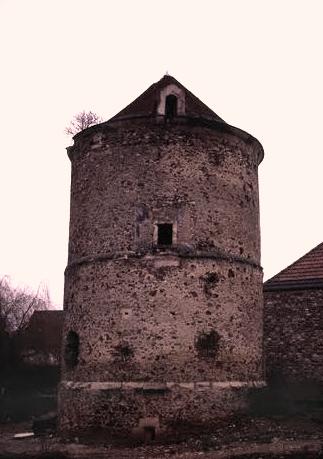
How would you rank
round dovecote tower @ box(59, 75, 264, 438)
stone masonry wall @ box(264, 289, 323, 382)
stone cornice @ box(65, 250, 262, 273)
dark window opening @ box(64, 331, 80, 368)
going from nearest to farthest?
round dovecote tower @ box(59, 75, 264, 438) → stone cornice @ box(65, 250, 262, 273) → dark window opening @ box(64, 331, 80, 368) → stone masonry wall @ box(264, 289, 323, 382)

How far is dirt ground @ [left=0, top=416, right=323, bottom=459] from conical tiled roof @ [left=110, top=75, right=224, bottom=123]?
7.59 meters

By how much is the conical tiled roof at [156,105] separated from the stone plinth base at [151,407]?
21.7 ft

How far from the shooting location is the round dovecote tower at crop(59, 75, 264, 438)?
13852mm

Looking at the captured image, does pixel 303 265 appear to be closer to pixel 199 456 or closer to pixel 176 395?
pixel 176 395

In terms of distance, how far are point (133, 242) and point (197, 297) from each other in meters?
2.01

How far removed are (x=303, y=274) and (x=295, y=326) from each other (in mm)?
1647

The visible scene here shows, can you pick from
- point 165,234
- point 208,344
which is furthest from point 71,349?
point 165,234

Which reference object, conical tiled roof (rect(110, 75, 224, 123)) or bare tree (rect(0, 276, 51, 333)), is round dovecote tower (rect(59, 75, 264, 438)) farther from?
bare tree (rect(0, 276, 51, 333))

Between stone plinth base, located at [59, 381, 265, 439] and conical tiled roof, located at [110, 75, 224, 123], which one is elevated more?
conical tiled roof, located at [110, 75, 224, 123]

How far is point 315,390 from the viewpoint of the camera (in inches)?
655

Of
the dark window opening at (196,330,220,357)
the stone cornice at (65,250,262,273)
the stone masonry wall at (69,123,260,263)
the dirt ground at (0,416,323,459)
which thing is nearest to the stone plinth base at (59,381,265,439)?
the dirt ground at (0,416,323,459)

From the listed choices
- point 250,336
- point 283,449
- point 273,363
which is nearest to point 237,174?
point 250,336

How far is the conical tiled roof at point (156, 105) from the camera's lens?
15.6m

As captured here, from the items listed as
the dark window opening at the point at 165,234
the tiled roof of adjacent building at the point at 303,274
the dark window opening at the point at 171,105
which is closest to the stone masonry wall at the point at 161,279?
the dark window opening at the point at 165,234
